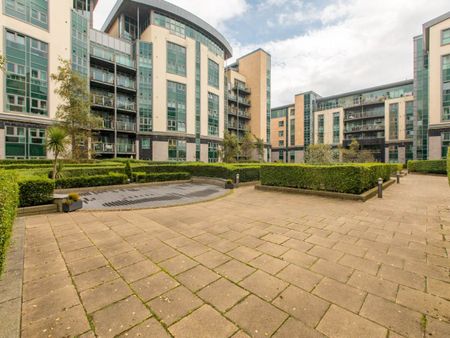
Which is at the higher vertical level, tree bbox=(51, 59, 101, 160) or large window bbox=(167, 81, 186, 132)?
large window bbox=(167, 81, 186, 132)

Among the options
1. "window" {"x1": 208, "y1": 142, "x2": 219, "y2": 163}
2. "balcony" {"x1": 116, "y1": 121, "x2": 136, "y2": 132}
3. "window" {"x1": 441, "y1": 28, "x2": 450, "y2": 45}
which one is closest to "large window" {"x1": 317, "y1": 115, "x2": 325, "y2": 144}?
"window" {"x1": 441, "y1": 28, "x2": 450, "y2": 45}

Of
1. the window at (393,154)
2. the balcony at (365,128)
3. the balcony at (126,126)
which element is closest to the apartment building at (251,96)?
the balcony at (126,126)

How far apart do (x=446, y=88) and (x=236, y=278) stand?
47.0 meters

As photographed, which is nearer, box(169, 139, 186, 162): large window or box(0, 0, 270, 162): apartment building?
box(0, 0, 270, 162): apartment building

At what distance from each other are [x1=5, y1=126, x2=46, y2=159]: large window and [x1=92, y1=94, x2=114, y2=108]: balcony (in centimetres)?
722

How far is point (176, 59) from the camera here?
32.9 m

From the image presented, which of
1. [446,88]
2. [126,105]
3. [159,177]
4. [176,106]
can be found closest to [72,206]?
[159,177]

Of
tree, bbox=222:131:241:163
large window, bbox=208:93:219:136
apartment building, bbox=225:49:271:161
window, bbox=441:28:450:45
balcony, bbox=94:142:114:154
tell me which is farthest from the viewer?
apartment building, bbox=225:49:271:161

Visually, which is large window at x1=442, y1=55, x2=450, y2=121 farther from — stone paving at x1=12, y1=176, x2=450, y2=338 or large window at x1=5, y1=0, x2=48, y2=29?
large window at x1=5, y1=0, x2=48, y2=29

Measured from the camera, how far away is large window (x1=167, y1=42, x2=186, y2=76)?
106 ft

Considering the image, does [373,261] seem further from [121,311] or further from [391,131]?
[391,131]

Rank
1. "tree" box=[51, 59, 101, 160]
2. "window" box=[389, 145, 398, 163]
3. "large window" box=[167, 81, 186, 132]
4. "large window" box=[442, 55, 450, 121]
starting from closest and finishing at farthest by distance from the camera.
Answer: "tree" box=[51, 59, 101, 160] → "large window" box=[442, 55, 450, 121] → "large window" box=[167, 81, 186, 132] → "window" box=[389, 145, 398, 163]

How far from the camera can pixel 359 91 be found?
51312 mm

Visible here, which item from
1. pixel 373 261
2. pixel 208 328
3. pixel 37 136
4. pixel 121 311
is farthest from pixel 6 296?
pixel 37 136
